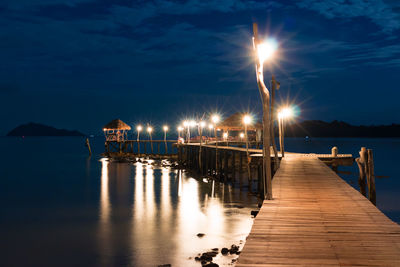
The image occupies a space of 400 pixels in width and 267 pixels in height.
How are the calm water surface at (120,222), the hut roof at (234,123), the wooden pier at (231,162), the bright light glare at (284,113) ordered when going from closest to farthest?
1. the calm water surface at (120,222)
2. the wooden pier at (231,162)
3. the bright light glare at (284,113)
4. the hut roof at (234,123)

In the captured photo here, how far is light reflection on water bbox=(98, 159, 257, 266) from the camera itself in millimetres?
11758

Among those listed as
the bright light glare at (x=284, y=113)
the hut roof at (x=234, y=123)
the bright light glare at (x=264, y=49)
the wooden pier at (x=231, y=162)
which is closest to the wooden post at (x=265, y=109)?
the bright light glare at (x=264, y=49)

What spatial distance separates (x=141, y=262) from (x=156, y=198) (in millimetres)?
11933

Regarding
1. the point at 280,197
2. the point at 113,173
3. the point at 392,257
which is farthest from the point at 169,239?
the point at 113,173

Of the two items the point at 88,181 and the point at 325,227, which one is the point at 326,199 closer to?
the point at 325,227

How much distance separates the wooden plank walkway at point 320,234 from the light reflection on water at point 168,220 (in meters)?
3.38

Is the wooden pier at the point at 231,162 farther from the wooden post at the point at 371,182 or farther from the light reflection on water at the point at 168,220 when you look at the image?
the wooden post at the point at 371,182

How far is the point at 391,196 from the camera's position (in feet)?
80.1

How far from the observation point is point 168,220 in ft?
54.2

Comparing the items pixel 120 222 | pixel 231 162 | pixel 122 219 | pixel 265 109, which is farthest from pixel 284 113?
pixel 265 109

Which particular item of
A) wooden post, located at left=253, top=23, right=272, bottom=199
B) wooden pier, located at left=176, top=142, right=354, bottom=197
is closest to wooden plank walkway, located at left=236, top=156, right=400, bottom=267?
wooden post, located at left=253, top=23, right=272, bottom=199

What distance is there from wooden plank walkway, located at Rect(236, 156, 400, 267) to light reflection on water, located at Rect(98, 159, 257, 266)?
3.38 metres

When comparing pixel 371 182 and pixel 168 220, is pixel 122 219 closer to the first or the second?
pixel 168 220

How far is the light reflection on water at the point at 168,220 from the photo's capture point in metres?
11.8
